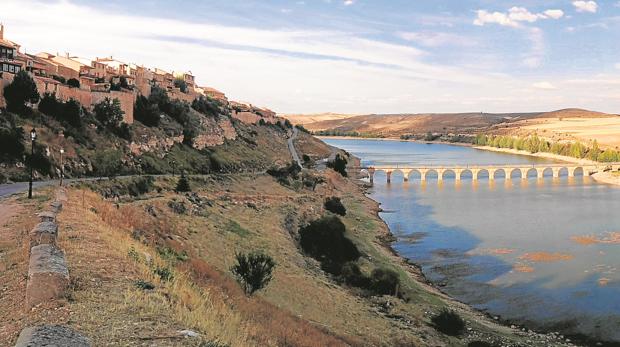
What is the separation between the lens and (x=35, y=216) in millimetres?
12039

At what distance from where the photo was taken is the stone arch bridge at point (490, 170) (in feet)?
243

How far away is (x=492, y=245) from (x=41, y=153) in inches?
1013

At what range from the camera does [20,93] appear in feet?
87.4

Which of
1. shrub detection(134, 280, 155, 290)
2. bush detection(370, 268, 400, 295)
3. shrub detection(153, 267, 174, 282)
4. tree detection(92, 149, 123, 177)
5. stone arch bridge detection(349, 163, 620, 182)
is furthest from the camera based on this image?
stone arch bridge detection(349, 163, 620, 182)

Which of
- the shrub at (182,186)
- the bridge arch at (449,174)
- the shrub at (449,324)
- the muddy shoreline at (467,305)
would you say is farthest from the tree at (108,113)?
the bridge arch at (449,174)

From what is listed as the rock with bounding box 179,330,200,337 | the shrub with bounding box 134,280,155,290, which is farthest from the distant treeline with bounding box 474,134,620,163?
the rock with bounding box 179,330,200,337

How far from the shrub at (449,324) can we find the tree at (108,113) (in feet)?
76.2

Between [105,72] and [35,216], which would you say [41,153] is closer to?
[35,216]

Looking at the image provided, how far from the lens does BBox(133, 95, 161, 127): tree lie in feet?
128

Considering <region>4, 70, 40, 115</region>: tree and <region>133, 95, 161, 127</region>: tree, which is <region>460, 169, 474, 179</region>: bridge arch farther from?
<region>4, 70, 40, 115</region>: tree

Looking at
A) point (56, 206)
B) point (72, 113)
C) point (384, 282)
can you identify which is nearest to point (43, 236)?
point (56, 206)

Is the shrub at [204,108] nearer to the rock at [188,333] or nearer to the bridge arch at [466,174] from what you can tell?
the bridge arch at [466,174]

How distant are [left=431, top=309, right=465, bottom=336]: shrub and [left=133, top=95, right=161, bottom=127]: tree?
27465mm

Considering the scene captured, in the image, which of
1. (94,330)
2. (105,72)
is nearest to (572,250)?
(94,330)
